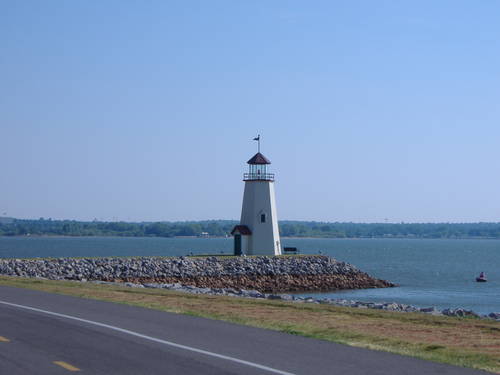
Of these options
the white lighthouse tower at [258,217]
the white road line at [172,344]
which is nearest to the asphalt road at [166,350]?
the white road line at [172,344]

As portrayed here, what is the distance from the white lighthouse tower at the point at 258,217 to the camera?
204ft

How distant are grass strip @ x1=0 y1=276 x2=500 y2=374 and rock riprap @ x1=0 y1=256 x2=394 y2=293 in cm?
2501

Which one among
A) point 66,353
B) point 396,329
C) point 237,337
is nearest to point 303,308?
point 396,329

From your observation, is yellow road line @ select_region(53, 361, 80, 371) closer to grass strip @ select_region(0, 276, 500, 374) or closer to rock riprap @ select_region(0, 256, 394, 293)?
grass strip @ select_region(0, 276, 500, 374)

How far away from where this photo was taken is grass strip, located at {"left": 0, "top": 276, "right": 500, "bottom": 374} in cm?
1421

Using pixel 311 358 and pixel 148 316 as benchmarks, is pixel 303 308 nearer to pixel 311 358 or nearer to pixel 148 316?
pixel 148 316

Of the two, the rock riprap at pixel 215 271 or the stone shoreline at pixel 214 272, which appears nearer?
the stone shoreline at pixel 214 272

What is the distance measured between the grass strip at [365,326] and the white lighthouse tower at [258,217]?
117 ft

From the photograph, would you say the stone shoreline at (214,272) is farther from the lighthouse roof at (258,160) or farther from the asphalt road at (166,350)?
the asphalt road at (166,350)

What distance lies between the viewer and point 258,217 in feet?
203

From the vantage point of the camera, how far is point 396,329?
18.0 metres

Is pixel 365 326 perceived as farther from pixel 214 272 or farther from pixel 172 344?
pixel 214 272

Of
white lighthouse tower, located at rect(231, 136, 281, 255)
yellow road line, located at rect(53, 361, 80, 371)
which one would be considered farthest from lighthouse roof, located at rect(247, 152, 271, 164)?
yellow road line, located at rect(53, 361, 80, 371)

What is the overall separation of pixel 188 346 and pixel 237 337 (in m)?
1.70
